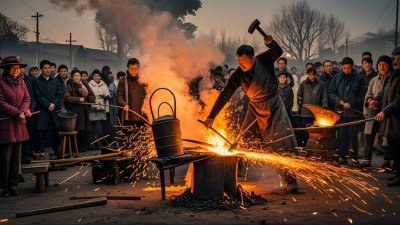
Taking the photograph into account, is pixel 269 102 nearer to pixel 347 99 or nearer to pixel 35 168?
pixel 35 168

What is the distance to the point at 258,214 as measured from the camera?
548cm

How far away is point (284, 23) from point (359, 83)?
5243 centimetres

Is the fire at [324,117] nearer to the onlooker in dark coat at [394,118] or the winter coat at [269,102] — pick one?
the onlooker in dark coat at [394,118]

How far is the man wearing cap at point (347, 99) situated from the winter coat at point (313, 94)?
223 mm

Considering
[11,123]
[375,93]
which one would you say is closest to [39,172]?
[11,123]

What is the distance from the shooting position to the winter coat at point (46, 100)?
11.4m

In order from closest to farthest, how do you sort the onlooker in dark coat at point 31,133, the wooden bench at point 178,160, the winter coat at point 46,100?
1. the wooden bench at point 178,160
2. the onlooker in dark coat at point 31,133
3. the winter coat at point 46,100

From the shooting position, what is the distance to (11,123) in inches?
291

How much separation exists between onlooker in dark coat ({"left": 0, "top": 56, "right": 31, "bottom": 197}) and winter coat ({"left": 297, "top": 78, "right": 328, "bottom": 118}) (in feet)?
22.3

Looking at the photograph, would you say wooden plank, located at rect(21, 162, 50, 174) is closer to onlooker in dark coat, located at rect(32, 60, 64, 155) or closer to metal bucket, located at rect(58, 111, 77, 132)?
metal bucket, located at rect(58, 111, 77, 132)

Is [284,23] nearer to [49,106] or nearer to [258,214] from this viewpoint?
[49,106]

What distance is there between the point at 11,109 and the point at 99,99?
21.9ft

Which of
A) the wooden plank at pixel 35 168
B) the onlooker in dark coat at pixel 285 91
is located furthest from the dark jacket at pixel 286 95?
the wooden plank at pixel 35 168

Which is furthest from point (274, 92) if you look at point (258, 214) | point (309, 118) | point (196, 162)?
point (309, 118)
